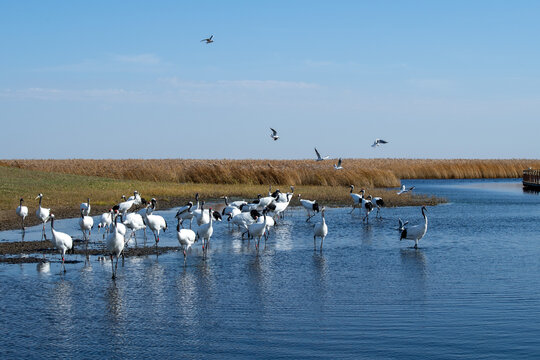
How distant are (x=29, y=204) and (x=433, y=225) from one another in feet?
56.9

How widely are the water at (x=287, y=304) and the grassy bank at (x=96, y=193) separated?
39.7 ft

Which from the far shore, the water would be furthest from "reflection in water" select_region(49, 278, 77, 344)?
the far shore

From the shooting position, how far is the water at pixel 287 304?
8961 millimetres

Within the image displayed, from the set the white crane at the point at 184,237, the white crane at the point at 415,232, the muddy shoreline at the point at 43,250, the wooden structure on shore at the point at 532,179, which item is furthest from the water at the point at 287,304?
the wooden structure on shore at the point at 532,179

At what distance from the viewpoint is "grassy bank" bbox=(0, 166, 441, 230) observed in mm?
29031

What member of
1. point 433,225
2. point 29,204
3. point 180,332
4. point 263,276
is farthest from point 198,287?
point 29,204

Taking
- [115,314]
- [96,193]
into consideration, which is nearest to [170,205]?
[96,193]

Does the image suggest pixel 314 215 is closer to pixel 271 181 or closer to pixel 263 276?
pixel 263 276

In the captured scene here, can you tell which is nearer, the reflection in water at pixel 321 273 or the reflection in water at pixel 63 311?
the reflection in water at pixel 63 311

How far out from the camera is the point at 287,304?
11.4 m

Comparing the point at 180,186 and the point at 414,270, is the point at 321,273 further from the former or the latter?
the point at 180,186

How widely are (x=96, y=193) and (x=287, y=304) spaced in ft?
84.7

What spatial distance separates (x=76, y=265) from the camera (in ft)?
48.4

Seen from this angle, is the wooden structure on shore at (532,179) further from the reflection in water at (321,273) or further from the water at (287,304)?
the reflection in water at (321,273)
